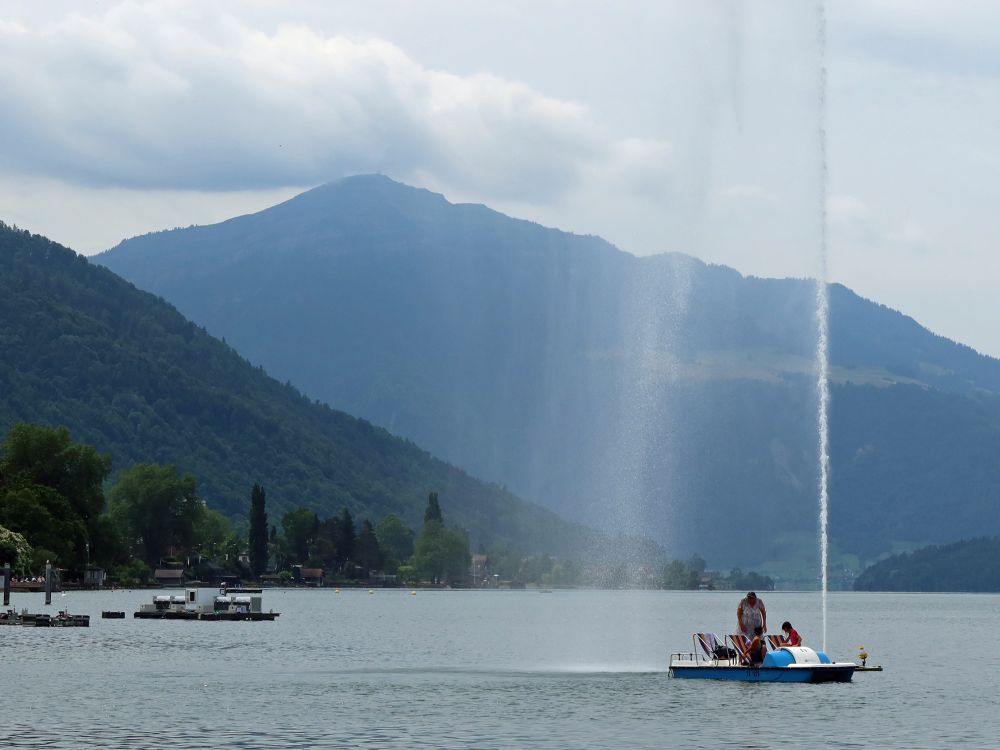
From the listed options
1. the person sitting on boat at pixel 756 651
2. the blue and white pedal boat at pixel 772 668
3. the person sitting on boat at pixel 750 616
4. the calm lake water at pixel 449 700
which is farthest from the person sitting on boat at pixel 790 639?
the person sitting on boat at pixel 756 651

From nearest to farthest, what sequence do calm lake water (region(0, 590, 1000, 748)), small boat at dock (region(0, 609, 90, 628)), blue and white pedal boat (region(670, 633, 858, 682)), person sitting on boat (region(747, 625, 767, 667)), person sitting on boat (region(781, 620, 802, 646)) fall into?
calm lake water (region(0, 590, 1000, 748)) → blue and white pedal boat (region(670, 633, 858, 682)) → person sitting on boat (region(747, 625, 767, 667)) → person sitting on boat (region(781, 620, 802, 646)) → small boat at dock (region(0, 609, 90, 628))

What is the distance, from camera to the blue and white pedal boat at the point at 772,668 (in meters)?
93.9

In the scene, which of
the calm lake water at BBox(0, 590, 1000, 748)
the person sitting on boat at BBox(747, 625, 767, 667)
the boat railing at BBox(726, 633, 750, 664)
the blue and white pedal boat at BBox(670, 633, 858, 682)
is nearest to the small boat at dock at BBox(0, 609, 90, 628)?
the calm lake water at BBox(0, 590, 1000, 748)

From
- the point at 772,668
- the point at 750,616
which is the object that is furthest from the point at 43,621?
the point at 772,668

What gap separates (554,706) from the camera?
8862 cm

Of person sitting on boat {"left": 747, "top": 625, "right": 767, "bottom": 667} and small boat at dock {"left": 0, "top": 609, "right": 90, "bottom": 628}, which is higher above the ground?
person sitting on boat {"left": 747, "top": 625, "right": 767, "bottom": 667}

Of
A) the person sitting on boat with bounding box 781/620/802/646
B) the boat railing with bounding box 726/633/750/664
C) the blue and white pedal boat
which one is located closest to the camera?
the blue and white pedal boat

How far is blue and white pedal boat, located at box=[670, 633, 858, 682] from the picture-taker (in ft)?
308

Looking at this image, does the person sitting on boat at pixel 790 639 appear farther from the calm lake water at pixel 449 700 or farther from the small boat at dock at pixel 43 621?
the small boat at dock at pixel 43 621

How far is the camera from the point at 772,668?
9369 cm

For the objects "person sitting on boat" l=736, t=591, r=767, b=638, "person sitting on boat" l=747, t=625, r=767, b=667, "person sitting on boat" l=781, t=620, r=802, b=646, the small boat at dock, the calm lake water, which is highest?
"person sitting on boat" l=736, t=591, r=767, b=638

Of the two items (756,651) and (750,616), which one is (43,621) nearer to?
(750,616)

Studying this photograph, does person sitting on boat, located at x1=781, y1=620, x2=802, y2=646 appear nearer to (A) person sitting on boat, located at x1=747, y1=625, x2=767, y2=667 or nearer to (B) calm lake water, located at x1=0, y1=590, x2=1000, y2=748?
(B) calm lake water, located at x1=0, y1=590, x2=1000, y2=748

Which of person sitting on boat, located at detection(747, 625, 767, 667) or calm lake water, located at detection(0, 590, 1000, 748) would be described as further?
person sitting on boat, located at detection(747, 625, 767, 667)
